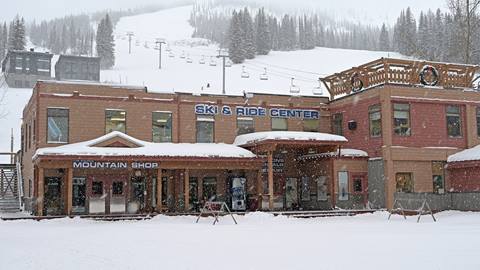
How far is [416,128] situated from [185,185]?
11550 millimetres

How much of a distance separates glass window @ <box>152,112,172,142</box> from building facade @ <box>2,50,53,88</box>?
60.0m

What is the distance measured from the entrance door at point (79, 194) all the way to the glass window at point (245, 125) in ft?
27.6

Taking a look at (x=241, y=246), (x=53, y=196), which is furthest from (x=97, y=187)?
(x=241, y=246)

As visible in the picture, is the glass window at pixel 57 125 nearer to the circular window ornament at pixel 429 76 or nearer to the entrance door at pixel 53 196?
the entrance door at pixel 53 196

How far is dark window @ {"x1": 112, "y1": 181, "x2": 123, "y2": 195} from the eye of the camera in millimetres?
27361

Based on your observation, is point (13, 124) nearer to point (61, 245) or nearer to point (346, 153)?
point (346, 153)

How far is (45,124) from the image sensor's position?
1045 inches

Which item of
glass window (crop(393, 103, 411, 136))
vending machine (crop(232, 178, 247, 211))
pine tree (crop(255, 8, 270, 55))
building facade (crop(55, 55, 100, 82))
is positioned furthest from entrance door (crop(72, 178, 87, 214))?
pine tree (crop(255, 8, 270, 55))

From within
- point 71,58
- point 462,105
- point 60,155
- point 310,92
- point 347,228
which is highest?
point 71,58

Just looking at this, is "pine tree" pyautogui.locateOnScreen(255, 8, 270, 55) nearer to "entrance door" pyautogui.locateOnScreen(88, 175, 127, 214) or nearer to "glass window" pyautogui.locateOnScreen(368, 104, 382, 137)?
"glass window" pyautogui.locateOnScreen(368, 104, 382, 137)

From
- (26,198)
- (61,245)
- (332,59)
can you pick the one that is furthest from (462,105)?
(332,59)

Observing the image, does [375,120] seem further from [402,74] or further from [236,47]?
[236,47]

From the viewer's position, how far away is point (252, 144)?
27.5 meters

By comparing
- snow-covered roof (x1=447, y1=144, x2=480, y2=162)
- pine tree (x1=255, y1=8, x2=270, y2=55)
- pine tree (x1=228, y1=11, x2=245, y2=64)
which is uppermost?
pine tree (x1=255, y1=8, x2=270, y2=55)
